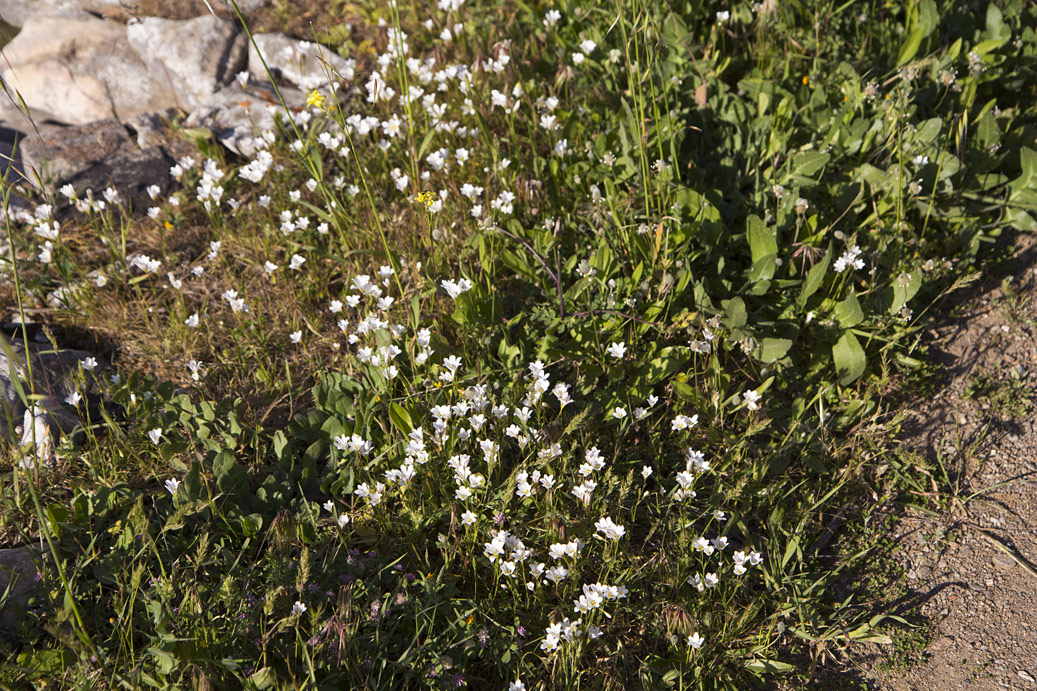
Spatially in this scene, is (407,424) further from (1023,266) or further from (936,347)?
(1023,266)

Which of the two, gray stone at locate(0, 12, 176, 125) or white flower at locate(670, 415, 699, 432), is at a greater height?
white flower at locate(670, 415, 699, 432)

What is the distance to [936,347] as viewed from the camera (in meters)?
3.31

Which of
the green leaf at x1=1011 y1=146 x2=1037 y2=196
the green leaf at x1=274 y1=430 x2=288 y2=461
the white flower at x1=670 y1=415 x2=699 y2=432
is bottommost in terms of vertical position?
the green leaf at x1=274 y1=430 x2=288 y2=461

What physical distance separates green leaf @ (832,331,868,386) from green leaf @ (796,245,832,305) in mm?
219

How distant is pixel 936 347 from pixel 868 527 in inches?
38.4

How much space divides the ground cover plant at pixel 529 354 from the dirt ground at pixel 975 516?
0.59 feet

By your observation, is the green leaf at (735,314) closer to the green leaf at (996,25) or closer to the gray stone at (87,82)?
the green leaf at (996,25)

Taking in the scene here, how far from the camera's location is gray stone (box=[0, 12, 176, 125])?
16.4ft

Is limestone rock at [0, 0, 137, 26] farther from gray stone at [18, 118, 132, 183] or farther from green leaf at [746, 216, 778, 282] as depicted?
green leaf at [746, 216, 778, 282]

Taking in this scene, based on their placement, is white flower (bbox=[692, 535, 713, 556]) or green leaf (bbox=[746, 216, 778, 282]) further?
green leaf (bbox=[746, 216, 778, 282])

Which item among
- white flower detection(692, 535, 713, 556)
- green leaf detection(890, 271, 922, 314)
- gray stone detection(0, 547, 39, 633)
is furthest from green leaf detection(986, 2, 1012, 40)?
gray stone detection(0, 547, 39, 633)

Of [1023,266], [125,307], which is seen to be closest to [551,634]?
[125,307]


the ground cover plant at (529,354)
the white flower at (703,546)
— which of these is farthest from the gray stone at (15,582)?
the white flower at (703,546)

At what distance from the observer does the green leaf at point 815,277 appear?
3010 millimetres
